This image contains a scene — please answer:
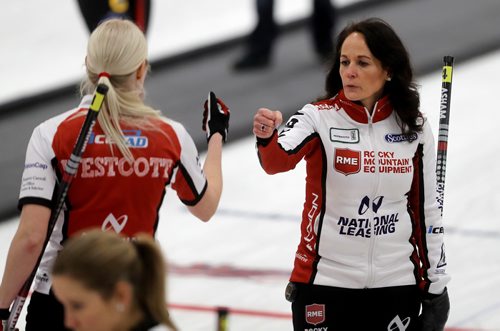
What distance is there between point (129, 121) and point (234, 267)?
3769 millimetres

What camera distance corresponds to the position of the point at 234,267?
7.65m

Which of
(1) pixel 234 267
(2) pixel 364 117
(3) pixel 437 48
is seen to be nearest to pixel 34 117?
(1) pixel 234 267

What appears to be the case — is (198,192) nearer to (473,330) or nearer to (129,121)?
(129,121)

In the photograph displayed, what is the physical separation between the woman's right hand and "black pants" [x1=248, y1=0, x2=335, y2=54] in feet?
23.4

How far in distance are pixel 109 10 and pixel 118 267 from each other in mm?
6084

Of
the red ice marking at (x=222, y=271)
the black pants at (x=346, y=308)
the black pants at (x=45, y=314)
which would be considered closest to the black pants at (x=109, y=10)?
the red ice marking at (x=222, y=271)

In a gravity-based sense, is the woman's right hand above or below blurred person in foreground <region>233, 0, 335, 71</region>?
below

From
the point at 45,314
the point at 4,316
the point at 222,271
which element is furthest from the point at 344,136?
the point at 222,271

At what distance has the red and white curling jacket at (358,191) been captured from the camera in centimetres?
444

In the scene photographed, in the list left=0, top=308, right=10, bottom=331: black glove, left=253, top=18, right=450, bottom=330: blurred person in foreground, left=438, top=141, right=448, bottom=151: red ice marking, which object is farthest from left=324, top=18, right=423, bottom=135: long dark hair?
left=0, top=308, right=10, bottom=331: black glove

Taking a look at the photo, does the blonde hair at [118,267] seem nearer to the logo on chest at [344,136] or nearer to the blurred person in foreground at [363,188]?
the blurred person in foreground at [363,188]

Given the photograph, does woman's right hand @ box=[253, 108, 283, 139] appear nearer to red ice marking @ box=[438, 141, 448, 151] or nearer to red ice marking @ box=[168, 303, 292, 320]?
red ice marking @ box=[438, 141, 448, 151]

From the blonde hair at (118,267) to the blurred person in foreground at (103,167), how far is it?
83 centimetres

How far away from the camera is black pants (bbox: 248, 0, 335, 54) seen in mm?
11336
